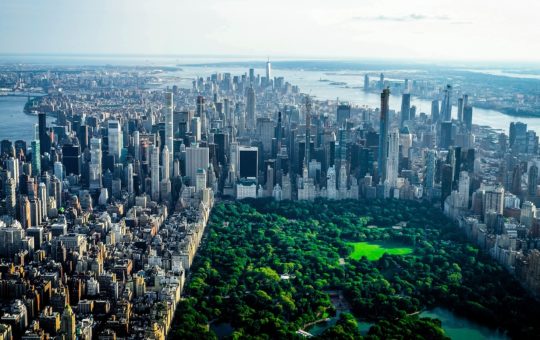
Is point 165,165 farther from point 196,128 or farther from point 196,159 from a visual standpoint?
point 196,128

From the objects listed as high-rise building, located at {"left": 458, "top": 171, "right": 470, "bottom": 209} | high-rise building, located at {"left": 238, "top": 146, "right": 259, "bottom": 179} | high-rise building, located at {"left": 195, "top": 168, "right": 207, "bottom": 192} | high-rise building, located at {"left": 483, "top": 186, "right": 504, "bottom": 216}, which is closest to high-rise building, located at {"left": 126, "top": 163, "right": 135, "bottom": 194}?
high-rise building, located at {"left": 195, "top": 168, "right": 207, "bottom": 192}

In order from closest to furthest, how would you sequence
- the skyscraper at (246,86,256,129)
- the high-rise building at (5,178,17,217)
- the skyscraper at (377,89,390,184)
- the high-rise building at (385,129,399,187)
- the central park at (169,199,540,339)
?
the central park at (169,199,540,339), the high-rise building at (5,178,17,217), the high-rise building at (385,129,399,187), the skyscraper at (377,89,390,184), the skyscraper at (246,86,256,129)

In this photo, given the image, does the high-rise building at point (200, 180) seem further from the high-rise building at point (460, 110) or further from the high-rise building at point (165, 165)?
the high-rise building at point (460, 110)

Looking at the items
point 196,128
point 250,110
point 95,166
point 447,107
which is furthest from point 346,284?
point 447,107

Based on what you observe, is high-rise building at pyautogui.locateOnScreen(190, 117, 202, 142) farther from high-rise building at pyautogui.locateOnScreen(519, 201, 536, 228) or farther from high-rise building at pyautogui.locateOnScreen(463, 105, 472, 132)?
high-rise building at pyautogui.locateOnScreen(519, 201, 536, 228)

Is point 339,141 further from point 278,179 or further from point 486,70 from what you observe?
point 486,70

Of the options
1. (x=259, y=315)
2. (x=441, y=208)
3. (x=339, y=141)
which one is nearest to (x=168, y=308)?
(x=259, y=315)
